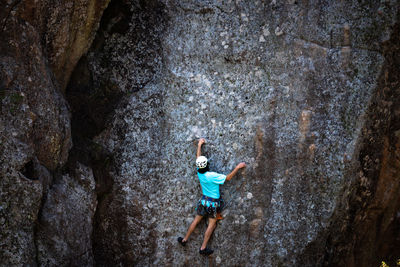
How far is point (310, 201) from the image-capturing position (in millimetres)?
5840

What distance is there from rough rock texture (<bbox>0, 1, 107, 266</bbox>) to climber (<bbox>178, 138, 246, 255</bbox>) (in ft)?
5.70

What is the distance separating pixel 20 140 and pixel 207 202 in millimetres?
2422

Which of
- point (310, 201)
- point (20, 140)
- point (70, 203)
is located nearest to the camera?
point (20, 140)

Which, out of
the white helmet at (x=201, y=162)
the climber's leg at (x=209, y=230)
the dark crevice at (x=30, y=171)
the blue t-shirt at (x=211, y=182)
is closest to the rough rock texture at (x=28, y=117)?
the dark crevice at (x=30, y=171)

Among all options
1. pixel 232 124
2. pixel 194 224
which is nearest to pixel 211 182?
pixel 194 224

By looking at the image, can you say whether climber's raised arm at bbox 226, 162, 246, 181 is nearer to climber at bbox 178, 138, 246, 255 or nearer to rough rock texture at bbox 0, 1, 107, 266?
climber at bbox 178, 138, 246, 255

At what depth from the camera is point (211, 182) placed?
5.66 m

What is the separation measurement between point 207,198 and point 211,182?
25cm

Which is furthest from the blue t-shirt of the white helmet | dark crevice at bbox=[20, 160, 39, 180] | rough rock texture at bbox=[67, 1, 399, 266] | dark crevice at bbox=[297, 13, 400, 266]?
dark crevice at bbox=[20, 160, 39, 180]

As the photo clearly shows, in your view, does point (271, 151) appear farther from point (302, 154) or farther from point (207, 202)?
point (207, 202)

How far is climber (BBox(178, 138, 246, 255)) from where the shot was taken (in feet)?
18.5

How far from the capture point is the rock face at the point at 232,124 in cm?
579

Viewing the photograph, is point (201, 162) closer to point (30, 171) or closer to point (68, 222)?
point (68, 222)

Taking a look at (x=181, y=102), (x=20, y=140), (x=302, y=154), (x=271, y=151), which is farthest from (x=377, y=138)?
(x=20, y=140)
